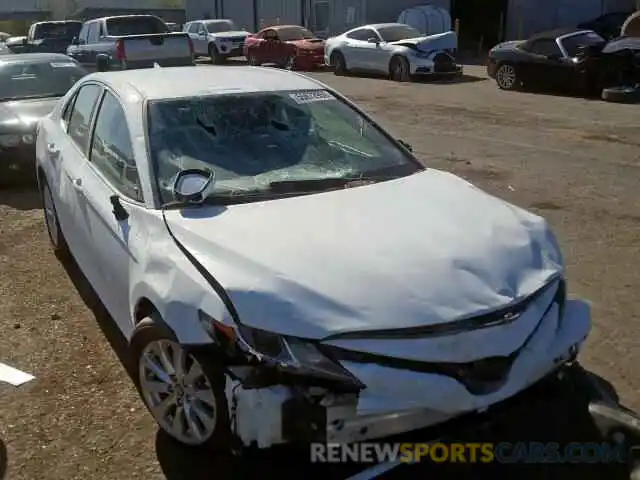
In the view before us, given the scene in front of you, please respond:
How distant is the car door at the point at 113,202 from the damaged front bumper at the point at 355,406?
3.71 feet

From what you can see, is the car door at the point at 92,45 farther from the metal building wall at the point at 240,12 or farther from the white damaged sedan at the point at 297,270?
the metal building wall at the point at 240,12

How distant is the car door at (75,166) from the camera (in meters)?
4.41

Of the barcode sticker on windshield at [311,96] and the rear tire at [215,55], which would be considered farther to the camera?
the rear tire at [215,55]

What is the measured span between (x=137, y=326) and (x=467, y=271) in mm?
1520

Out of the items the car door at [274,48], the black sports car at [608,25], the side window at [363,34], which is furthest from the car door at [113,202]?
the black sports car at [608,25]

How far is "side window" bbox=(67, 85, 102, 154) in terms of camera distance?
470 cm

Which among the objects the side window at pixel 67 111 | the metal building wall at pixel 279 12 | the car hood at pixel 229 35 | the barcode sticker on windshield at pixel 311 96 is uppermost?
the metal building wall at pixel 279 12

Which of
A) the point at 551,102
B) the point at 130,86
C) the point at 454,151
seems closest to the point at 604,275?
the point at 130,86

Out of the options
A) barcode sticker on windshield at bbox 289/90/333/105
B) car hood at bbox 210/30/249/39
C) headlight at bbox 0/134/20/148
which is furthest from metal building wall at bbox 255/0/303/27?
barcode sticker on windshield at bbox 289/90/333/105

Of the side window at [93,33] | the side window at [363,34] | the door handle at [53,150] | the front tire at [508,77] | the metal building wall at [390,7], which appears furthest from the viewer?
the metal building wall at [390,7]

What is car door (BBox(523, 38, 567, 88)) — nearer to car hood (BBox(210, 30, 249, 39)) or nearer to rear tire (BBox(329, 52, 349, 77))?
rear tire (BBox(329, 52, 349, 77))

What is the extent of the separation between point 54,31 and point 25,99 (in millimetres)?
14708

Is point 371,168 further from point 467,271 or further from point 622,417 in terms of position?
point 622,417

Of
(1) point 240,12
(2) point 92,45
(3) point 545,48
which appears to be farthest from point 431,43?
(1) point 240,12
